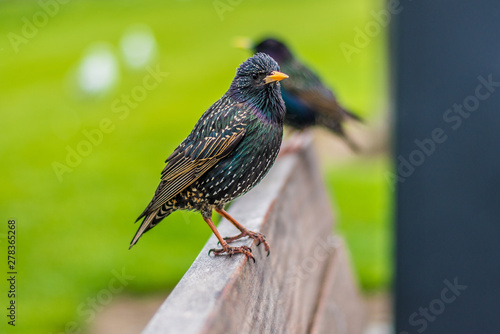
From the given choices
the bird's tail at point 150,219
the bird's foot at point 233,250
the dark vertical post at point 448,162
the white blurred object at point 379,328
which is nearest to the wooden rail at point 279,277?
the bird's foot at point 233,250

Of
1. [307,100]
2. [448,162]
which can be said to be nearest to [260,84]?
[448,162]

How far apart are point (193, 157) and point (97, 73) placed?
6.67 m

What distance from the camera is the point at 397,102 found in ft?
9.57

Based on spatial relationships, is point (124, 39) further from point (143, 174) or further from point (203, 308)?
point (203, 308)

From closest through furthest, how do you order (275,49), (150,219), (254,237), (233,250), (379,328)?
(150,219) < (233,250) < (254,237) < (275,49) < (379,328)

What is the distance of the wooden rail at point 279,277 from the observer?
1.26 meters

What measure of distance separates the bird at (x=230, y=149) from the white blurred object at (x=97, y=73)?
636 centimetres

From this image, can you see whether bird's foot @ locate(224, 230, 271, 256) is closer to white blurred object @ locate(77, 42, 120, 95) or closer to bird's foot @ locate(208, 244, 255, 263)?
bird's foot @ locate(208, 244, 255, 263)

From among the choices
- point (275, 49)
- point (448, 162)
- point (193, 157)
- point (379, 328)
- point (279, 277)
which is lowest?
point (379, 328)

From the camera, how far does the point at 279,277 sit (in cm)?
179

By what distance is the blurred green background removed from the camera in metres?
4.75

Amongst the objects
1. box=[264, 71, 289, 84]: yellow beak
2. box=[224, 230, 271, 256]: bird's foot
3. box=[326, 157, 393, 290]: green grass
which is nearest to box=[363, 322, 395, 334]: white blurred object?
box=[326, 157, 393, 290]: green grass

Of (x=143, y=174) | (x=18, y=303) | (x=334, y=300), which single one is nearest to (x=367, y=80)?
(x=143, y=174)

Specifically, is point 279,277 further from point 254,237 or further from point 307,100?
point 307,100
